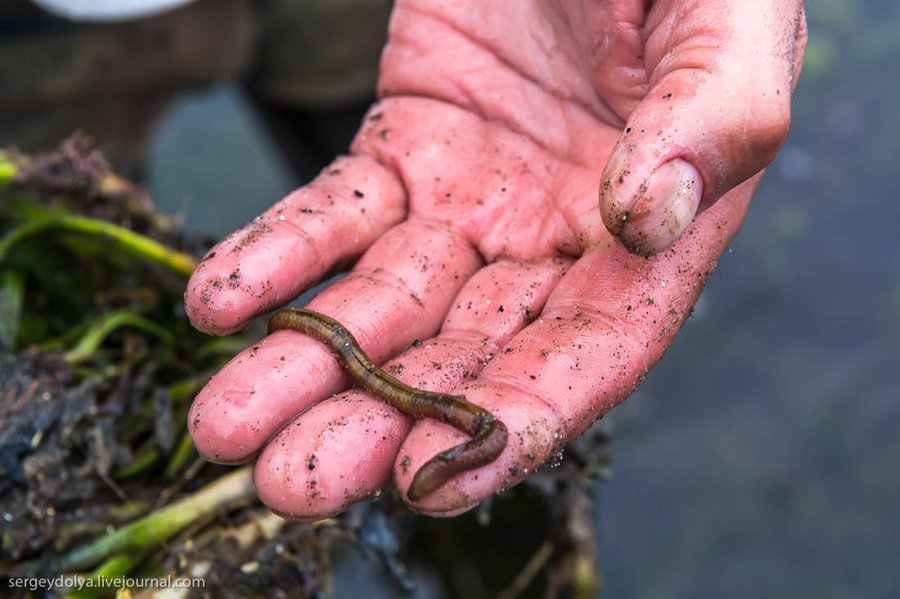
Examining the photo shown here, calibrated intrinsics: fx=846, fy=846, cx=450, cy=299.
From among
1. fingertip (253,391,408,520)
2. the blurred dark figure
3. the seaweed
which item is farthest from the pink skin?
the blurred dark figure

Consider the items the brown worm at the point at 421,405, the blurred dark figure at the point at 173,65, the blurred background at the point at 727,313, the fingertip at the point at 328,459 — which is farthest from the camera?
the blurred dark figure at the point at 173,65

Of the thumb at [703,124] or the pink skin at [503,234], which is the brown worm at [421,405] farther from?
the thumb at [703,124]

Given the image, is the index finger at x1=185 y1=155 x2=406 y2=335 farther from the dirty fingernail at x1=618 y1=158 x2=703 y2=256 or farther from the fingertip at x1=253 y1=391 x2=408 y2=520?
the dirty fingernail at x1=618 y1=158 x2=703 y2=256

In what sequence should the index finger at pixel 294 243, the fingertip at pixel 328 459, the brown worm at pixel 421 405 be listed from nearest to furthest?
1. the brown worm at pixel 421 405
2. the fingertip at pixel 328 459
3. the index finger at pixel 294 243

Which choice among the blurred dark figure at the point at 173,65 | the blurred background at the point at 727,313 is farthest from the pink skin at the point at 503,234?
the blurred dark figure at the point at 173,65

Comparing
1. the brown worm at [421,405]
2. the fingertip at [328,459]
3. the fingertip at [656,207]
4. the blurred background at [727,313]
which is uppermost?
the fingertip at [656,207]

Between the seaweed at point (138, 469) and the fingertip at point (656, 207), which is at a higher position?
the fingertip at point (656, 207)

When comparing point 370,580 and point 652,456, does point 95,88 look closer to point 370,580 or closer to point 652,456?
point 370,580

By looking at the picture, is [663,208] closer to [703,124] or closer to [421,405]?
[703,124]
